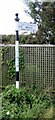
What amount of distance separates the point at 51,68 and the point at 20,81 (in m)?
0.43

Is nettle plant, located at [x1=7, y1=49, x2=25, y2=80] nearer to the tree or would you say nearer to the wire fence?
the wire fence

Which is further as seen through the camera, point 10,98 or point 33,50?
point 33,50

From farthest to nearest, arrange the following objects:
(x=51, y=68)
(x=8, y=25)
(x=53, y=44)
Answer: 1. (x=51, y=68)
2. (x=53, y=44)
3. (x=8, y=25)

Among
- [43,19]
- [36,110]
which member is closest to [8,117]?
[36,110]

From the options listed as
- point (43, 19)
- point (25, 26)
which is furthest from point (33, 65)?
point (25, 26)

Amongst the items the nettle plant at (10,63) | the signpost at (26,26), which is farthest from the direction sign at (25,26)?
the nettle plant at (10,63)

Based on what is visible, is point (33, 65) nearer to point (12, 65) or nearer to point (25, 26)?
point (12, 65)

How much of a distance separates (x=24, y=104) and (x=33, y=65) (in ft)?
2.73

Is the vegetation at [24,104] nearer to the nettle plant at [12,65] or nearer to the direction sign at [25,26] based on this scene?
the nettle plant at [12,65]

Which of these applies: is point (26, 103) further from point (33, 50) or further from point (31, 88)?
point (33, 50)

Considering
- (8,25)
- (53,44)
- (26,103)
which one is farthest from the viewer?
(53,44)

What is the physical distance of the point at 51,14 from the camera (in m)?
4.12

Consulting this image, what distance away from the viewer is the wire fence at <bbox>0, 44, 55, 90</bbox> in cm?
463

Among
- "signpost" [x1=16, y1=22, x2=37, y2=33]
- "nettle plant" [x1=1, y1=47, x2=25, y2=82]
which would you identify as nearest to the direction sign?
"signpost" [x1=16, y1=22, x2=37, y2=33]
